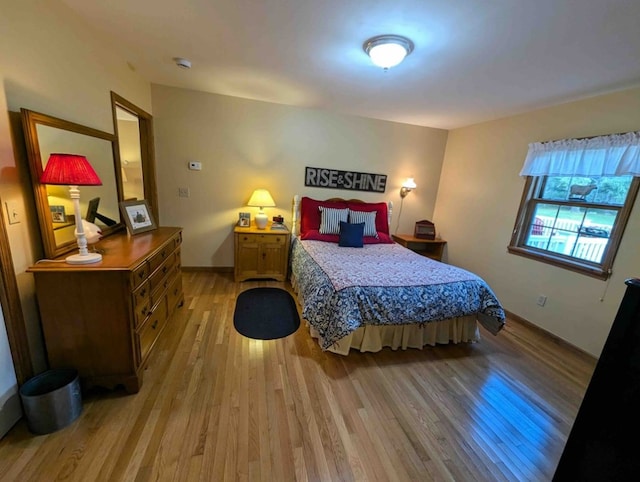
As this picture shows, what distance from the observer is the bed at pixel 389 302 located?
2.12 meters

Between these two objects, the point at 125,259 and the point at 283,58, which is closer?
the point at 125,259

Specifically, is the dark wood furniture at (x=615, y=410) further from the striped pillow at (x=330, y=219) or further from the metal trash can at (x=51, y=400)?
the striped pillow at (x=330, y=219)

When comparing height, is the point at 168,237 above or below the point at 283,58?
below

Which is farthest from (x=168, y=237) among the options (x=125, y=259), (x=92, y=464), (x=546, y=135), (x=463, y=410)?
(x=546, y=135)

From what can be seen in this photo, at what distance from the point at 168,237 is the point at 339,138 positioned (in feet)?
8.68

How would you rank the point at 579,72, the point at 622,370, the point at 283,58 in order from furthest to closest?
the point at 283,58
the point at 579,72
the point at 622,370

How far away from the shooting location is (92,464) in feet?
4.19

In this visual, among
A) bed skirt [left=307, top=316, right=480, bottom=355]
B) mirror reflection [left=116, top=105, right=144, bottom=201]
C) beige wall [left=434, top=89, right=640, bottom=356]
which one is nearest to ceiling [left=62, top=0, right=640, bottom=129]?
beige wall [left=434, top=89, right=640, bottom=356]

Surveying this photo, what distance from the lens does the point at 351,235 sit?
134 inches

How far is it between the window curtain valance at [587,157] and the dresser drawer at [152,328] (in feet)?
12.8

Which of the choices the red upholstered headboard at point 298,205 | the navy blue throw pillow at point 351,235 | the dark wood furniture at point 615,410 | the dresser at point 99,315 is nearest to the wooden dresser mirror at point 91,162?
the dresser at point 99,315

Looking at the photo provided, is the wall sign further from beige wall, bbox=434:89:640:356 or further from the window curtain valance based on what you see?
the window curtain valance

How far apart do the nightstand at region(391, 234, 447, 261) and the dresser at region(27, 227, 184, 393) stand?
3403 millimetres

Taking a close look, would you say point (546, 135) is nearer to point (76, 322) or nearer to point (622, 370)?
point (622, 370)
